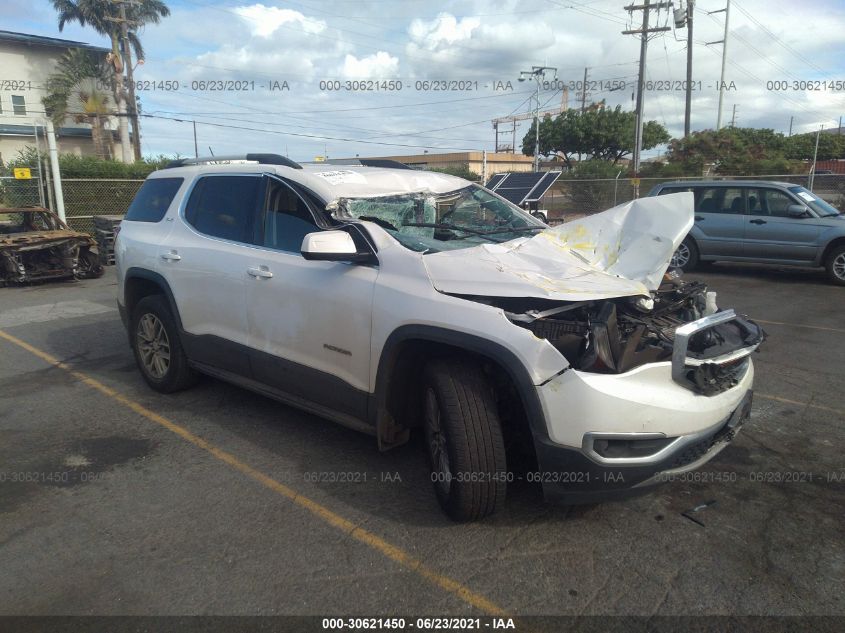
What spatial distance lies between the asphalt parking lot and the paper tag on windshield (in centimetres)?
174

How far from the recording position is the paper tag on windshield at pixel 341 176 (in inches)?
160

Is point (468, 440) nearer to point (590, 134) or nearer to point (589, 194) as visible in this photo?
point (589, 194)

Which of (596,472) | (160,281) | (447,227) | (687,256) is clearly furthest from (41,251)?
(687,256)

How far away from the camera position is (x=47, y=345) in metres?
7.10

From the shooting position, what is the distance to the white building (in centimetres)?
3922

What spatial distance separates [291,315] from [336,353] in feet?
1.45

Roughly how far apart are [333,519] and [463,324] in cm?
129

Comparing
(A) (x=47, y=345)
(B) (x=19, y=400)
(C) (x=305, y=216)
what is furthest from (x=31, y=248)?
(C) (x=305, y=216)

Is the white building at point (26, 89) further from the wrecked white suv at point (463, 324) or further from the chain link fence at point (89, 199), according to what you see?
the wrecked white suv at point (463, 324)

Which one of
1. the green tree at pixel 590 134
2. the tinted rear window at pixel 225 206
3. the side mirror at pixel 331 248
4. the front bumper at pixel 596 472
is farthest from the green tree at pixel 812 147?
the side mirror at pixel 331 248

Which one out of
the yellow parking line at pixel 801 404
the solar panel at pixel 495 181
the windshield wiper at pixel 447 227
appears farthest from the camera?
the solar panel at pixel 495 181

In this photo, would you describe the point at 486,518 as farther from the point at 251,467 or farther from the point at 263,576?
the point at 251,467

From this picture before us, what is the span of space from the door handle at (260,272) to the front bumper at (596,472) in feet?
6.76

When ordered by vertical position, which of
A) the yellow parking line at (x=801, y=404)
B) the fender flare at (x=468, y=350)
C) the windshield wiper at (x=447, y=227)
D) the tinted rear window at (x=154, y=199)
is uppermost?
the tinted rear window at (x=154, y=199)
